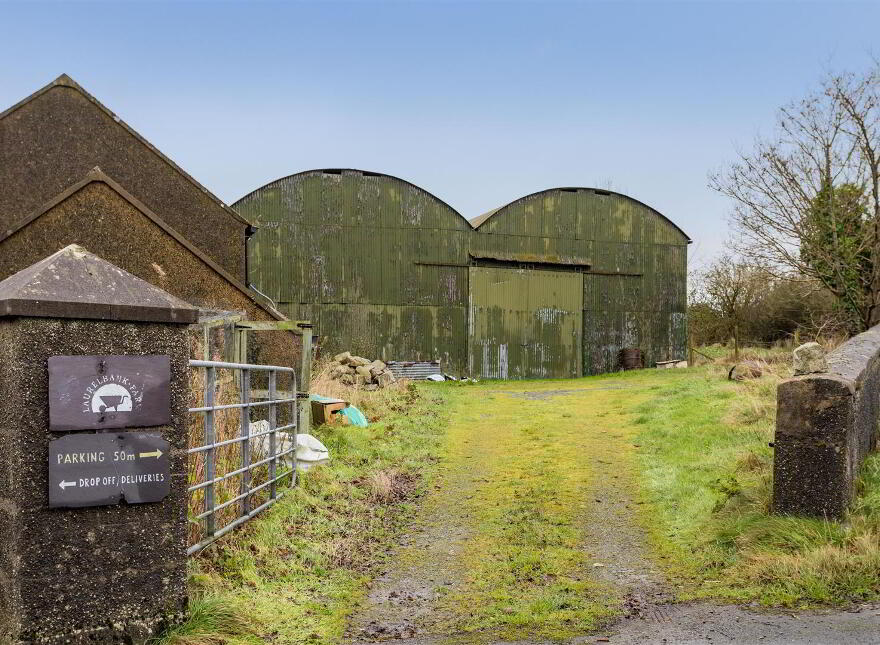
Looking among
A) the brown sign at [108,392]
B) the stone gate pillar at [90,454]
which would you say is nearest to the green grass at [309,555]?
the stone gate pillar at [90,454]

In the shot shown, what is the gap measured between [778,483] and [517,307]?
64.1ft

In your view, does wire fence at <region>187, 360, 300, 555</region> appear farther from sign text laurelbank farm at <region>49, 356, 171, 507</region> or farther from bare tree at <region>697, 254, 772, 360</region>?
bare tree at <region>697, 254, 772, 360</region>

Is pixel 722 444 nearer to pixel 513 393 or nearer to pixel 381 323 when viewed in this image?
pixel 513 393

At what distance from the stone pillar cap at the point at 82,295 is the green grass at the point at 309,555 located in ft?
5.96

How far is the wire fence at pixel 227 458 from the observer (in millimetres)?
5734

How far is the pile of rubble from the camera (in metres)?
19.5

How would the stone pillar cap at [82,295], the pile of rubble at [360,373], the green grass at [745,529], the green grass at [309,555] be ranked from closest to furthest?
1. the stone pillar cap at [82,295]
2. the green grass at [309,555]
3. the green grass at [745,529]
4. the pile of rubble at [360,373]

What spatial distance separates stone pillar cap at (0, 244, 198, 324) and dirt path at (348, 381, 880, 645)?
2.36 metres

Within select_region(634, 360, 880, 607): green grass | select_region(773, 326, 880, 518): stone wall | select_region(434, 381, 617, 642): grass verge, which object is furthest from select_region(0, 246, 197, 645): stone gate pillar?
select_region(773, 326, 880, 518): stone wall

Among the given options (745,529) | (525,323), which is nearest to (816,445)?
(745,529)

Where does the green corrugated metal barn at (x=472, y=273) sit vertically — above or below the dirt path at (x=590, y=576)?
above

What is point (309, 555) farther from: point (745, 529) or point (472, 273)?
point (472, 273)

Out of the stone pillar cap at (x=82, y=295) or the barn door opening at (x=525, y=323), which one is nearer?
the stone pillar cap at (x=82, y=295)

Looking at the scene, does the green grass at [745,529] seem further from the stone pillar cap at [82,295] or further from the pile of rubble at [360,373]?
the pile of rubble at [360,373]
